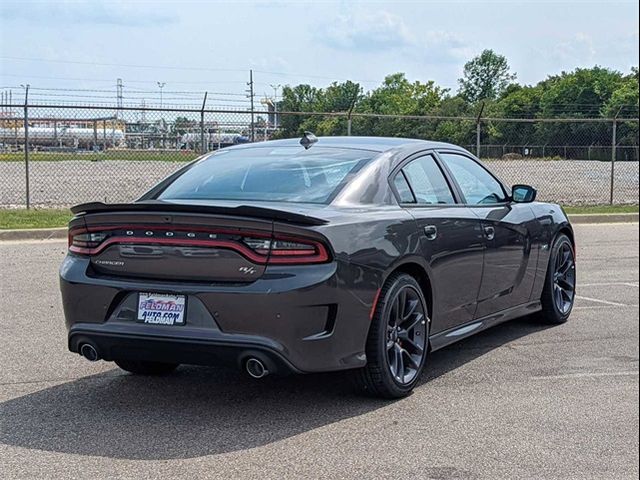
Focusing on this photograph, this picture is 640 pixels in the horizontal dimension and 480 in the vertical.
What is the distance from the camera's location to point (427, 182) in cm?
573

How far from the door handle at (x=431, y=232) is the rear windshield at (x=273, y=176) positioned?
22.2 inches

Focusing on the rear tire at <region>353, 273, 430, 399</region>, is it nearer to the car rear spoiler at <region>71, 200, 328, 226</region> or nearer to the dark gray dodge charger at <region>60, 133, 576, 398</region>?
the dark gray dodge charger at <region>60, 133, 576, 398</region>

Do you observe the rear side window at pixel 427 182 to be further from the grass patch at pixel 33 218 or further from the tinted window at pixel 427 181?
the grass patch at pixel 33 218

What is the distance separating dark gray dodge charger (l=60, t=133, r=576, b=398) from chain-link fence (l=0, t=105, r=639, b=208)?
11486 millimetres

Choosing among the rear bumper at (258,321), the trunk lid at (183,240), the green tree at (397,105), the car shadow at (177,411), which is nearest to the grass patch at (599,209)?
the green tree at (397,105)

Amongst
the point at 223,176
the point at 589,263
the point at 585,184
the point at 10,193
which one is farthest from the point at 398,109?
the point at 223,176

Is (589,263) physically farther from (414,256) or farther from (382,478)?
(382,478)

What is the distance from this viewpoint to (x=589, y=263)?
11.2 meters

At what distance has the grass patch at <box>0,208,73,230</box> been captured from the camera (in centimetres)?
1383

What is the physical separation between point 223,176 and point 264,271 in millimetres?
1242

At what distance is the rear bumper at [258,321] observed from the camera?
4387mm

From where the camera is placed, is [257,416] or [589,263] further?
[589,263]

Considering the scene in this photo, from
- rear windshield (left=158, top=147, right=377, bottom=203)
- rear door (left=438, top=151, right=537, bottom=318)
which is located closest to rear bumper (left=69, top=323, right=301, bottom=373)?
rear windshield (left=158, top=147, right=377, bottom=203)

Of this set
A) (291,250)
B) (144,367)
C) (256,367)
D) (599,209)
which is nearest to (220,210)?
(291,250)
